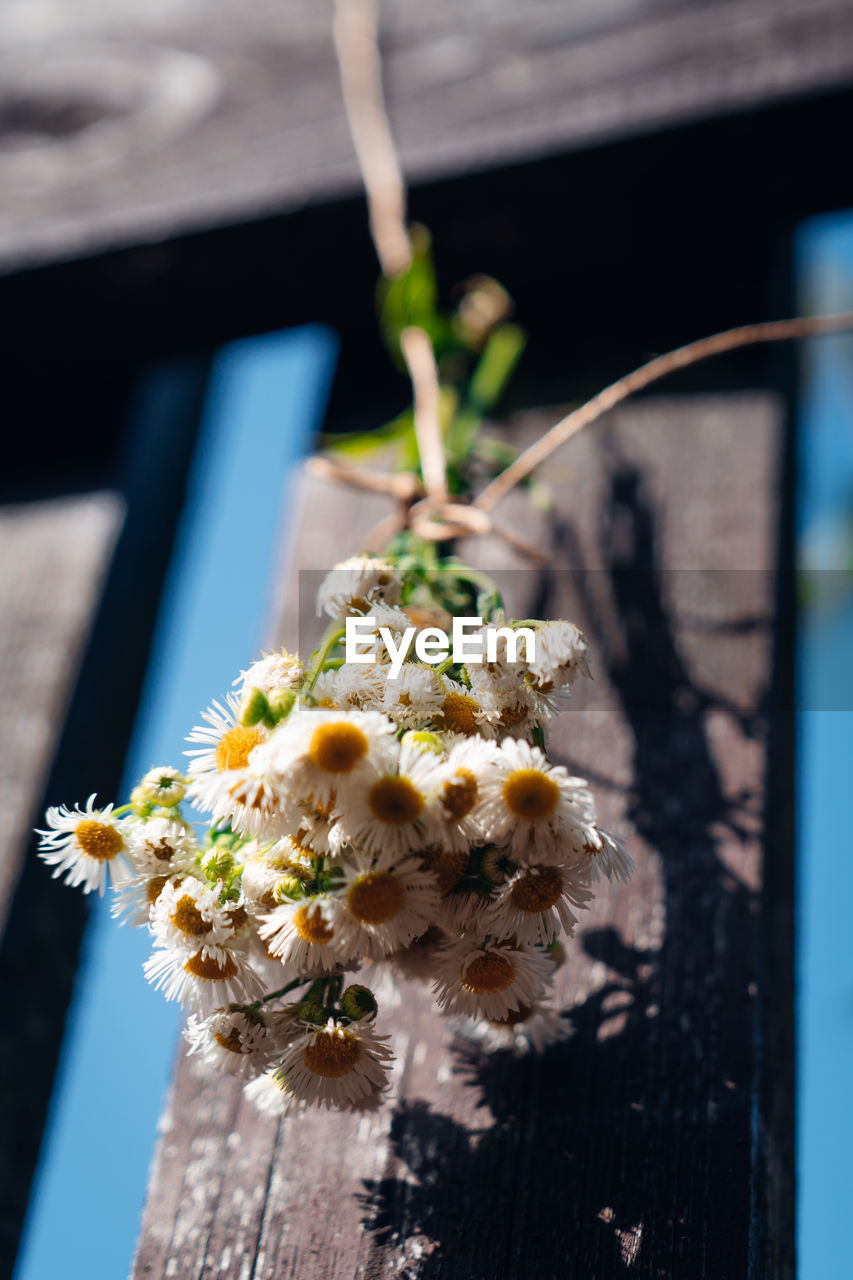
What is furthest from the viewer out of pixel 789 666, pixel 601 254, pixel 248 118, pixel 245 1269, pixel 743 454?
pixel 248 118

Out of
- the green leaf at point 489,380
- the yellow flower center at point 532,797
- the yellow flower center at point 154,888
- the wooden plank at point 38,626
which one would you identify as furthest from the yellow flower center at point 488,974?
the green leaf at point 489,380

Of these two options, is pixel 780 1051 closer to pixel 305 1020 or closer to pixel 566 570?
pixel 305 1020

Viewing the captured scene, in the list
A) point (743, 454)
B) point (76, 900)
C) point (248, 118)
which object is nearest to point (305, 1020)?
point (76, 900)

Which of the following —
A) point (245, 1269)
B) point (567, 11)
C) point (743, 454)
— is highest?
point (567, 11)

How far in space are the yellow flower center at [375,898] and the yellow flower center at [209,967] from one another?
10 cm

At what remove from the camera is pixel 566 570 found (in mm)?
1021

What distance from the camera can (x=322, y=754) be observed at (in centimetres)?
55

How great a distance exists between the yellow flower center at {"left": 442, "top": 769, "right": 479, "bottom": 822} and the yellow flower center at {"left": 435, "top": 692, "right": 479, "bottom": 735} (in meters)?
0.07

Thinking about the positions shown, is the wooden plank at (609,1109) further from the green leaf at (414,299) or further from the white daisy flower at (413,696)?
the green leaf at (414,299)

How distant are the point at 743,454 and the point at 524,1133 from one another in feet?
2.33

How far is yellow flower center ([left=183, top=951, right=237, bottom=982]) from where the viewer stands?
590mm

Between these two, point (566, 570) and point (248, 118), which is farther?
point (248, 118)

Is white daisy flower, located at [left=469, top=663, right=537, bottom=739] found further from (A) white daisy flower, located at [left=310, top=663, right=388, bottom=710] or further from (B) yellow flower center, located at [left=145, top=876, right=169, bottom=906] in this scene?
(B) yellow flower center, located at [left=145, top=876, right=169, bottom=906]

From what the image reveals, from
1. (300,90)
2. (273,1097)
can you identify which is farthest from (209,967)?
(300,90)
